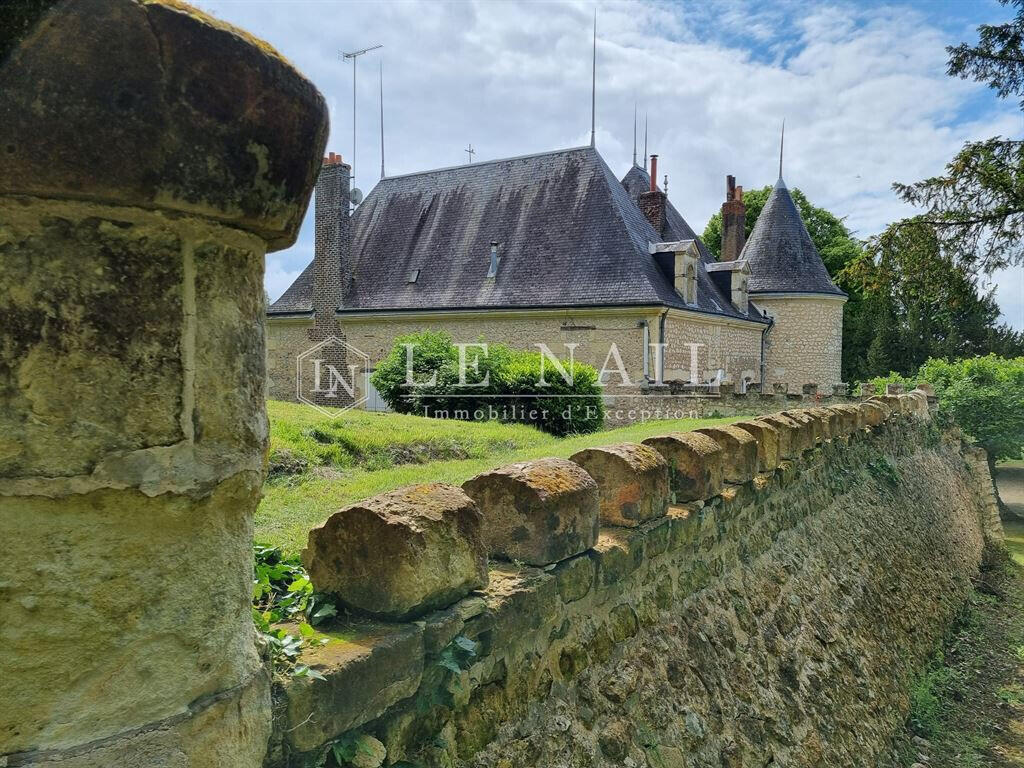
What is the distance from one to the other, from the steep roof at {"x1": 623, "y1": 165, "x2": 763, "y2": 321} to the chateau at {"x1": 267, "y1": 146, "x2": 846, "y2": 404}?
0.08m

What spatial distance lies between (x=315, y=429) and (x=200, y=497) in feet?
22.7

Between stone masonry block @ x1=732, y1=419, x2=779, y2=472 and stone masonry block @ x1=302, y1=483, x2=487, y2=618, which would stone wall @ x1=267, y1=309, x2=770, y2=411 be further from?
stone masonry block @ x1=302, y1=483, x2=487, y2=618

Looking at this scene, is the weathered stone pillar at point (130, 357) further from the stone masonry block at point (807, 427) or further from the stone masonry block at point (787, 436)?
the stone masonry block at point (807, 427)

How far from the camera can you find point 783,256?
23.5 m

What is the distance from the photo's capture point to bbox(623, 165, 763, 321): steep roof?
19.4 m

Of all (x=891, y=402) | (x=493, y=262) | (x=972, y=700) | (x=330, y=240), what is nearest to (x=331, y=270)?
(x=330, y=240)

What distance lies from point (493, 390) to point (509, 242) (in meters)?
7.71

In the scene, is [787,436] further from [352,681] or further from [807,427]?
[352,681]

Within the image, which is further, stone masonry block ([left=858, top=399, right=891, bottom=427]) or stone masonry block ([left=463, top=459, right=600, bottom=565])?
stone masonry block ([left=858, top=399, right=891, bottom=427])

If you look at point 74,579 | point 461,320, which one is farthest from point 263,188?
point 461,320

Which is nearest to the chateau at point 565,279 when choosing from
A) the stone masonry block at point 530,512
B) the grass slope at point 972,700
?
the grass slope at point 972,700

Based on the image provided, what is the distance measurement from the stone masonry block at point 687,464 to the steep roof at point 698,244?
15.3 metres

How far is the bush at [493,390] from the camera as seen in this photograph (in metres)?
12.8

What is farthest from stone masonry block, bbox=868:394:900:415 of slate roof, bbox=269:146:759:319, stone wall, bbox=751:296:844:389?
stone wall, bbox=751:296:844:389
